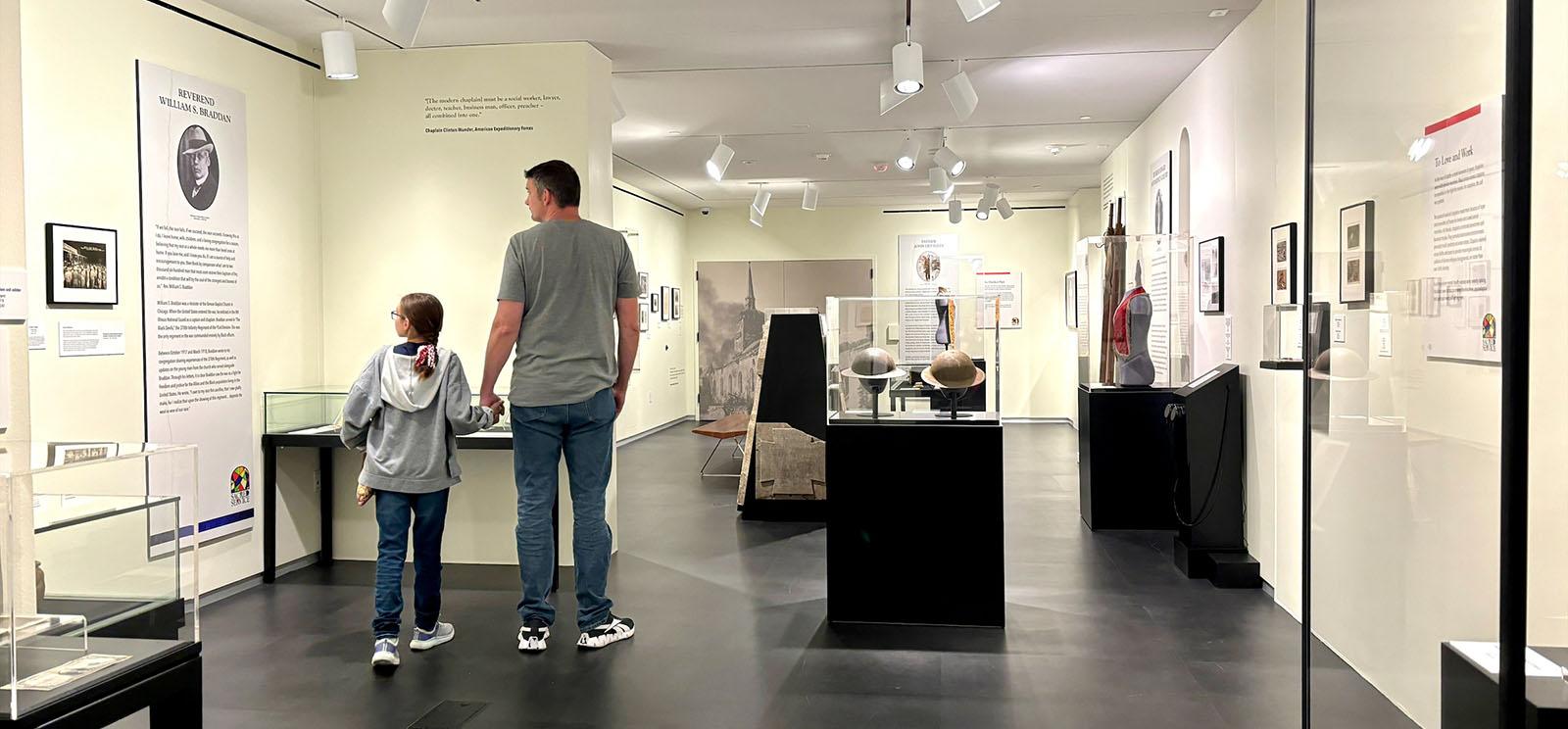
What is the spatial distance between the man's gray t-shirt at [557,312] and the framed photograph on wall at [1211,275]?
133 inches

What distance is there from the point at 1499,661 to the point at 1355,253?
0.50m

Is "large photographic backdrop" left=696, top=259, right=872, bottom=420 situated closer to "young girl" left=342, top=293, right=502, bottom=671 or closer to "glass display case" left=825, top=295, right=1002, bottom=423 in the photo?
"glass display case" left=825, top=295, right=1002, bottom=423

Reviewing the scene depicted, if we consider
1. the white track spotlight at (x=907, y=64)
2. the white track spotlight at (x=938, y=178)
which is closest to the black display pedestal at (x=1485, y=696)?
the white track spotlight at (x=907, y=64)

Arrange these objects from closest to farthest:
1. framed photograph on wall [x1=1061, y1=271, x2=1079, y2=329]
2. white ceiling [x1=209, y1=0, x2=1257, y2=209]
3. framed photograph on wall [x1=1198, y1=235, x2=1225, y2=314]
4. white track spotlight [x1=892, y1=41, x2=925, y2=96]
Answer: white track spotlight [x1=892, y1=41, x2=925, y2=96]
white ceiling [x1=209, y1=0, x2=1257, y2=209]
framed photograph on wall [x1=1198, y1=235, x2=1225, y2=314]
framed photograph on wall [x1=1061, y1=271, x2=1079, y2=329]

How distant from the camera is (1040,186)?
11.2m

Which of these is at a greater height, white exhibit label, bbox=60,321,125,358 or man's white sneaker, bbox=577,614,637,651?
white exhibit label, bbox=60,321,125,358

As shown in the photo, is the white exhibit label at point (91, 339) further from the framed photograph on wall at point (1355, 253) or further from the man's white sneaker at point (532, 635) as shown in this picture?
the framed photograph on wall at point (1355, 253)

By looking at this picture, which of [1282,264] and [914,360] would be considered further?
[1282,264]

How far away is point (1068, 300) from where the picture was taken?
472 inches

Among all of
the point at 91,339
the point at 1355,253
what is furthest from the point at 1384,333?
the point at 91,339

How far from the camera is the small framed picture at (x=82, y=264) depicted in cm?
365

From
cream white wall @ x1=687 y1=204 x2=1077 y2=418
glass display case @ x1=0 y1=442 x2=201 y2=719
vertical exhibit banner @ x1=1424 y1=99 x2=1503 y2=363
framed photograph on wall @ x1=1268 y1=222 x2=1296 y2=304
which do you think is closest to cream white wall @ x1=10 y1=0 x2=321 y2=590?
glass display case @ x1=0 y1=442 x2=201 y2=719

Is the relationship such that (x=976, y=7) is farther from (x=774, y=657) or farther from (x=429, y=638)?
(x=429, y=638)

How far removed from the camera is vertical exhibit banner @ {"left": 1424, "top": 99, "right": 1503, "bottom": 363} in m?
1.01
